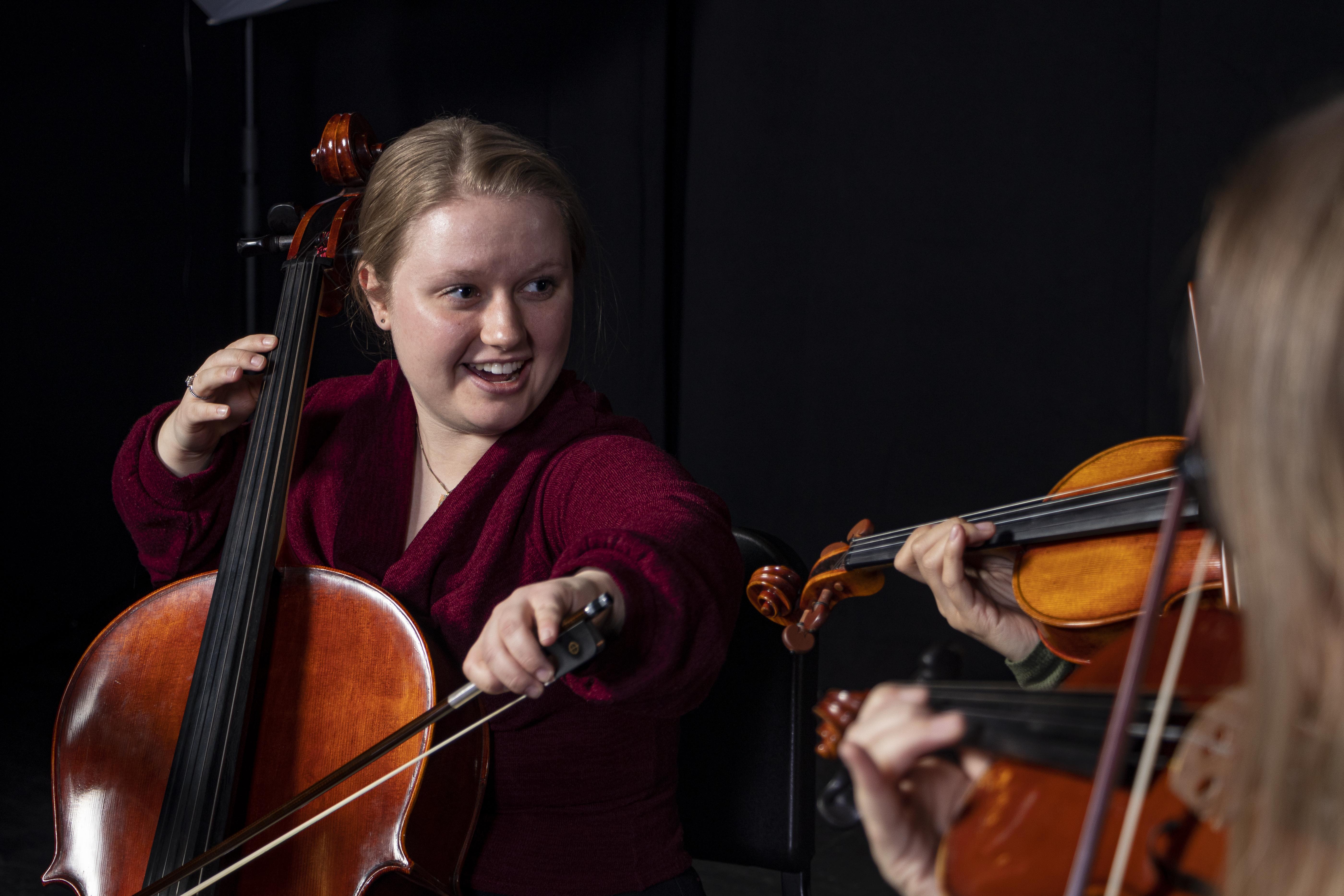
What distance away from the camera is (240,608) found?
2.91 ft

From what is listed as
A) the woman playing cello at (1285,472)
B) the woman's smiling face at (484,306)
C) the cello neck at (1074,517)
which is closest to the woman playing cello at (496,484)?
the woman's smiling face at (484,306)

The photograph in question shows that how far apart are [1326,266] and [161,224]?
3.11 m

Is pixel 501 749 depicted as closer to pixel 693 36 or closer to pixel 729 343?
pixel 729 343

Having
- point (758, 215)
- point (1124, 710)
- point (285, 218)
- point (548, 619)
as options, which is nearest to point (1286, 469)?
point (1124, 710)

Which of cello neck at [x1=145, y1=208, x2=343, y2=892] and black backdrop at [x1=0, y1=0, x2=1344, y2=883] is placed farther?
black backdrop at [x1=0, y1=0, x2=1344, y2=883]

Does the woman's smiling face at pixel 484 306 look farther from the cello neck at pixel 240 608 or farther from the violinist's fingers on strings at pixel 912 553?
the violinist's fingers on strings at pixel 912 553

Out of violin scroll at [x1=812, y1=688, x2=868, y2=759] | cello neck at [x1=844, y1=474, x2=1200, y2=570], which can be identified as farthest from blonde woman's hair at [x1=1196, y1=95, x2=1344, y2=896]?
cello neck at [x1=844, y1=474, x2=1200, y2=570]

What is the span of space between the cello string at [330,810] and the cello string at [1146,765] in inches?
15.2

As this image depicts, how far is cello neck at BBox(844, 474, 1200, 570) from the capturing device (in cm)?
77

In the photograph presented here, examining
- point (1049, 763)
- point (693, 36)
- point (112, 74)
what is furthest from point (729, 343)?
point (1049, 763)

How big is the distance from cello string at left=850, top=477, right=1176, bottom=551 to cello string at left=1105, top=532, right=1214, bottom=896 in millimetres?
318

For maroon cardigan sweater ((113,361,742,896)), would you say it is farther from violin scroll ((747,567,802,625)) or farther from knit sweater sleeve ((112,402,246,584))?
violin scroll ((747,567,802,625))

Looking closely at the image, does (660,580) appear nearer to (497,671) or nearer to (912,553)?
(497,671)

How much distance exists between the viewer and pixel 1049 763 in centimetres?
44
